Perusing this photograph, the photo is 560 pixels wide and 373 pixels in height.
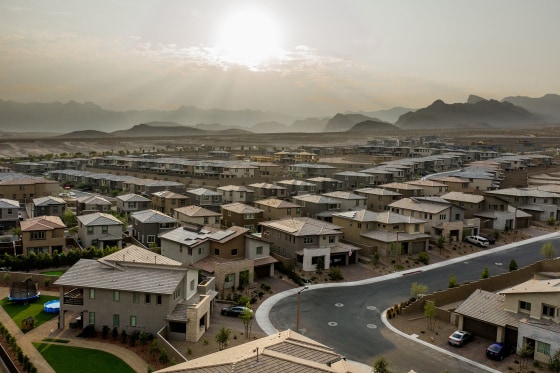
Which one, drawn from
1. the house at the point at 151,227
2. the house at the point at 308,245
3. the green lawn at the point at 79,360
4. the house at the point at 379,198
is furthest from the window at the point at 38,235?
the house at the point at 379,198

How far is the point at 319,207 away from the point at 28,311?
43.9 meters

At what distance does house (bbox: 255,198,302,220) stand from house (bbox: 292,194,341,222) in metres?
3.29

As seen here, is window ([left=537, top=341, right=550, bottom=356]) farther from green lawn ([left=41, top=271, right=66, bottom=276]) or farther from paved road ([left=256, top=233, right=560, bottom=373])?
green lawn ([left=41, top=271, right=66, bottom=276])

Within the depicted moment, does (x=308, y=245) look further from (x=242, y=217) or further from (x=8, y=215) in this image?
(x=8, y=215)

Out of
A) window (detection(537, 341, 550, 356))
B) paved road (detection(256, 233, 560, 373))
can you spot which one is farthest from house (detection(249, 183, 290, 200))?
window (detection(537, 341, 550, 356))

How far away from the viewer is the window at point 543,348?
32812mm

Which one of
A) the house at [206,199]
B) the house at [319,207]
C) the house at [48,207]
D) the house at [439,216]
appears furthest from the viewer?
the house at [206,199]

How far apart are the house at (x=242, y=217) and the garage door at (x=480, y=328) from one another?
3511 cm

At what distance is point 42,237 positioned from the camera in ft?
177

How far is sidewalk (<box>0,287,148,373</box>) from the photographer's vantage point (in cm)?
3194

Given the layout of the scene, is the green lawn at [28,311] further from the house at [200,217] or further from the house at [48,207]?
the house at [48,207]

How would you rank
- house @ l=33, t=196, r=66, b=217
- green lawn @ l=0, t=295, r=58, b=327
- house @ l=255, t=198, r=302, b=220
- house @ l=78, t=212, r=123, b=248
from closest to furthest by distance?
green lawn @ l=0, t=295, r=58, b=327 < house @ l=78, t=212, r=123, b=248 < house @ l=33, t=196, r=66, b=217 < house @ l=255, t=198, r=302, b=220

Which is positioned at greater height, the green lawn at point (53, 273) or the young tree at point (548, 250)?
the young tree at point (548, 250)

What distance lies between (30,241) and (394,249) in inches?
1601
